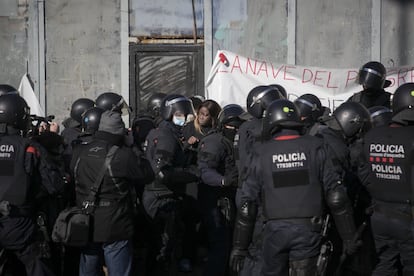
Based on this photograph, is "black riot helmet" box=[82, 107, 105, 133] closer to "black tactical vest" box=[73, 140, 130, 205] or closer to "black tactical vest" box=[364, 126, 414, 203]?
"black tactical vest" box=[73, 140, 130, 205]

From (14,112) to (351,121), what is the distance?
3.53 meters

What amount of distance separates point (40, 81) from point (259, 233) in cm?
690

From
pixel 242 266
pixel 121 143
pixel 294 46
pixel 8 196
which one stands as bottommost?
pixel 242 266

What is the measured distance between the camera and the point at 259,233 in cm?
716

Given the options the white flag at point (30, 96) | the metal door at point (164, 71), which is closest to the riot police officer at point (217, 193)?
the metal door at point (164, 71)

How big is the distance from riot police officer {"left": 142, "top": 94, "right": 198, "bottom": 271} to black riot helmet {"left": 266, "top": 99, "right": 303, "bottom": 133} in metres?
1.83

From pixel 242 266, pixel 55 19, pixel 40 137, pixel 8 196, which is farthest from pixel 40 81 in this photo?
pixel 242 266

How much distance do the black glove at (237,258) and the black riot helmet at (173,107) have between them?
244 centimetres

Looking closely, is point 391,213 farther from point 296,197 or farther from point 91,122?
point 91,122

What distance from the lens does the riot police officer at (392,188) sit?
700 centimetres

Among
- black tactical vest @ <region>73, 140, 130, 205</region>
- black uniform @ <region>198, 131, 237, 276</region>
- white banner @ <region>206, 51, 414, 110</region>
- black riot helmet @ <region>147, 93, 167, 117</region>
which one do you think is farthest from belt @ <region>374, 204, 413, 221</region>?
white banner @ <region>206, 51, 414, 110</region>

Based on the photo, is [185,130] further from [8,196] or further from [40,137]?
[8,196]

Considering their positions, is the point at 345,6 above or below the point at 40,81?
above

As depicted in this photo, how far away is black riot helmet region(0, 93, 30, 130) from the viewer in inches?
283
